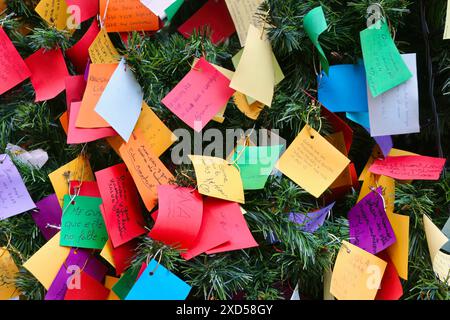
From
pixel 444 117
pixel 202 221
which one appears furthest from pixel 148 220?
pixel 444 117

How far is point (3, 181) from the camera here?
2.08 ft

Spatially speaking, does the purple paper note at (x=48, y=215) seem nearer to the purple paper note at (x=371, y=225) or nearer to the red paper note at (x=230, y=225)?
the red paper note at (x=230, y=225)

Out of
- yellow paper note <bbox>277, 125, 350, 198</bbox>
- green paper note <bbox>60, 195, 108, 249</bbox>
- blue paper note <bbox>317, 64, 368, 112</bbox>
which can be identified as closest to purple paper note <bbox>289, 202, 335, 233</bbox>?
yellow paper note <bbox>277, 125, 350, 198</bbox>

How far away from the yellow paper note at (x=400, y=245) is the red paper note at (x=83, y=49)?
0.45 metres

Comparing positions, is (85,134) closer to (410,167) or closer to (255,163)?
(255,163)

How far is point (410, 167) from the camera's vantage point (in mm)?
667

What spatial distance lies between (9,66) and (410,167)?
0.56 m

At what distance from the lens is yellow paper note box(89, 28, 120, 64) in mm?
636

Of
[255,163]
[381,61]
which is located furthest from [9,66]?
[381,61]

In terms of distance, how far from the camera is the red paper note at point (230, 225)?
57cm

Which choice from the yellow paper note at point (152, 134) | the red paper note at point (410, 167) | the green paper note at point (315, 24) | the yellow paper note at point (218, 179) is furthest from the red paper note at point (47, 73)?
the red paper note at point (410, 167)

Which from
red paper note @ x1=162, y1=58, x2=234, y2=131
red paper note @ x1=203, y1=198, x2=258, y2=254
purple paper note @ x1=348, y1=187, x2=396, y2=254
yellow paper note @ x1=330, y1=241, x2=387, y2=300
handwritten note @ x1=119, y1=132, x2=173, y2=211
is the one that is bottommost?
yellow paper note @ x1=330, y1=241, x2=387, y2=300

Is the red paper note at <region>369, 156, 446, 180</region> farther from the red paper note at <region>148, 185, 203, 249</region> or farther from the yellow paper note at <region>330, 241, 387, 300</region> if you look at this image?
the red paper note at <region>148, 185, 203, 249</region>

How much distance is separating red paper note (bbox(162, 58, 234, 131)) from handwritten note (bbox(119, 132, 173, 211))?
6 centimetres
